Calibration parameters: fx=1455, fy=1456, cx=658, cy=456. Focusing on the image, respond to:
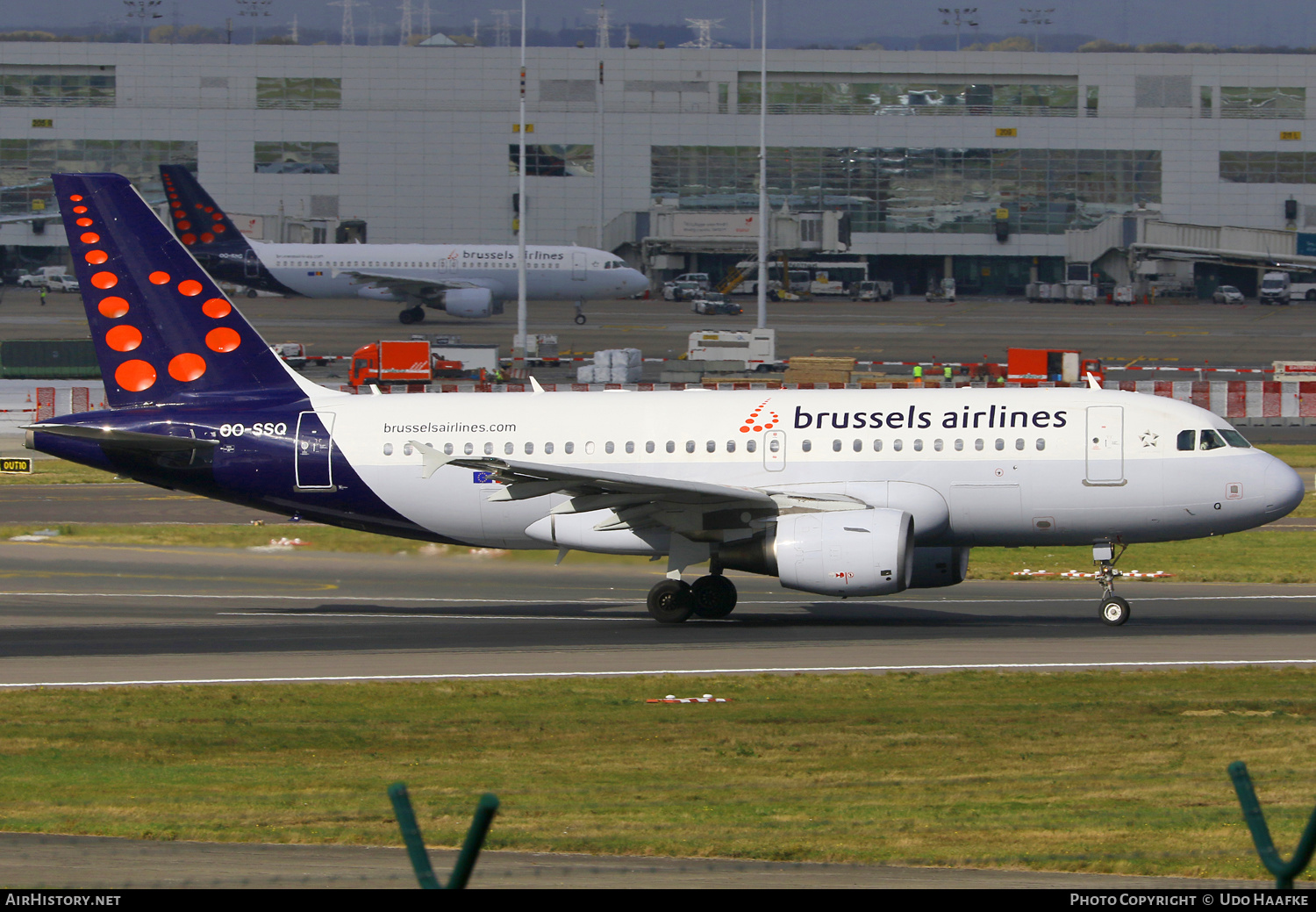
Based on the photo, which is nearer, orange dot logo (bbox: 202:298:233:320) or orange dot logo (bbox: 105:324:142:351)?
orange dot logo (bbox: 105:324:142:351)

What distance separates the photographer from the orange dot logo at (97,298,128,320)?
3100 centimetres

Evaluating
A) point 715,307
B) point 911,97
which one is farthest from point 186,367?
point 911,97

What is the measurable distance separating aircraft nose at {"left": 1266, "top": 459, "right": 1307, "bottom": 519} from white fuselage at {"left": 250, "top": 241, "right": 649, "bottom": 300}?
279 feet

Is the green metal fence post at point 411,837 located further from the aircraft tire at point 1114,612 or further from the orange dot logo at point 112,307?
the orange dot logo at point 112,307

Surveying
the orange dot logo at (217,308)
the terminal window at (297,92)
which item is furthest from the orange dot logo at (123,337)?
the terminal window at (297,92)

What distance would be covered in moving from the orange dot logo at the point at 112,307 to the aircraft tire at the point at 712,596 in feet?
44.5

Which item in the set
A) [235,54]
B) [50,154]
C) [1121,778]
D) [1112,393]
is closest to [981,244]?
[235,54]

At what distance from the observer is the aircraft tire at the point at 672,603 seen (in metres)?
28.6

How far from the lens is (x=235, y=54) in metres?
158

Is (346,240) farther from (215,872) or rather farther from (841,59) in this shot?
(215,872)

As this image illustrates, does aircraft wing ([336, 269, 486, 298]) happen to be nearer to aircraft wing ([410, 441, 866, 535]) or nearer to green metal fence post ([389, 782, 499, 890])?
aircraft wing ([410, 441, 866, 535])

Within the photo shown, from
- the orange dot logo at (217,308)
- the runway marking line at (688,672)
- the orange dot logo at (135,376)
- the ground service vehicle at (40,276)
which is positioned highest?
the ground service vehicle at (40,276)

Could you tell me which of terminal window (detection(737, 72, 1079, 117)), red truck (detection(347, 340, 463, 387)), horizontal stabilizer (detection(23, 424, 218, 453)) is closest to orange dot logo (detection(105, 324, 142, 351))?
horizontal stabilizer (detection(23, 424, 218, 453))

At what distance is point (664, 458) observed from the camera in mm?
29031
